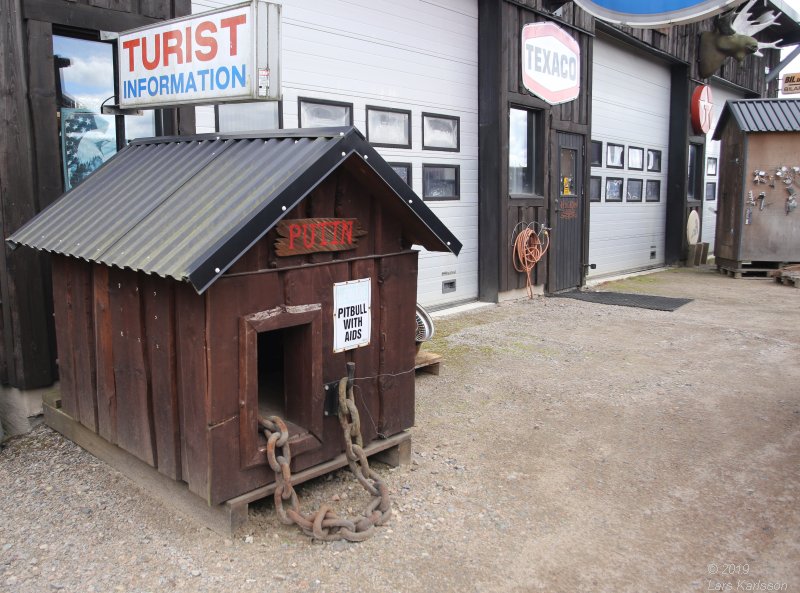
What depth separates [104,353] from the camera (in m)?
4.23

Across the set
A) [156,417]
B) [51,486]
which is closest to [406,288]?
[156,417]

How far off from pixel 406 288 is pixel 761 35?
2042cm

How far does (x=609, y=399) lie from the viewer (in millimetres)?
6098

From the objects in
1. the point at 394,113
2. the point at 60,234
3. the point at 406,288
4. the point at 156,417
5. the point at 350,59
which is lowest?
the point at 156,417

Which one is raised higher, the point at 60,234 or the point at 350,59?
the point at 350,59

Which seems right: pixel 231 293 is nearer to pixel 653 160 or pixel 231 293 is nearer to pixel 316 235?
pixel 316 235

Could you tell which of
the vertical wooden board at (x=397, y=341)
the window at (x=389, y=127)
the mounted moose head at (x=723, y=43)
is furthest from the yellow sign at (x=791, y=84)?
the vertical wooden board at (x=397, y=341)

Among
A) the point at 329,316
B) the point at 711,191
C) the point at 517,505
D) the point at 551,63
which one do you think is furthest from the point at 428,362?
the point at 711,191

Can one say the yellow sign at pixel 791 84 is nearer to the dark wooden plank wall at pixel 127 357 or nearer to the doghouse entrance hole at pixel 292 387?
the doghouse entrance hole at pixel 292 387

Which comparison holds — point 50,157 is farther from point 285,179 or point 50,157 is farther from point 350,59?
point 350,59

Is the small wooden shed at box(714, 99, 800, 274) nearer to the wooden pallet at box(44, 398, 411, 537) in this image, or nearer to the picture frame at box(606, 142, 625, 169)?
the picture frame at box(606, 142, 625, 169)

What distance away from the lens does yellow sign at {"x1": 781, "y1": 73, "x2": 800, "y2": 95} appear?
22719 mm

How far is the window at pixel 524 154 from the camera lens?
10.4 metres

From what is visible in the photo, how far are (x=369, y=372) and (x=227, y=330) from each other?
109 cm
